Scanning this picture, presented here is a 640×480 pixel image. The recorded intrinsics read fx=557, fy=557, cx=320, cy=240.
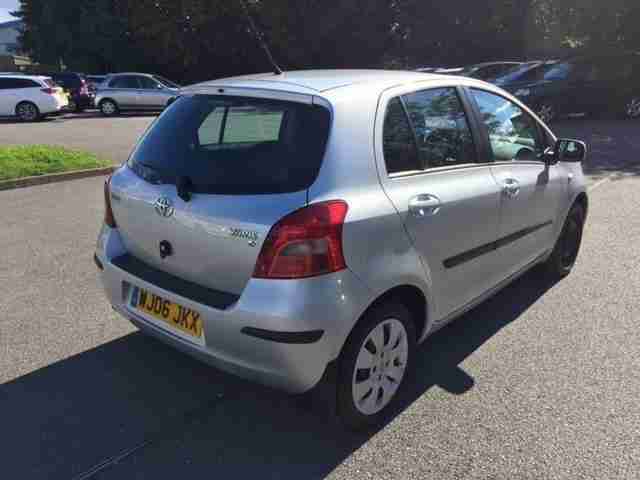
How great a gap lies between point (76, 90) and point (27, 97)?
403cm

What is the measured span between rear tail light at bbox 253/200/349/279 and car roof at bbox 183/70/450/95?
26.1 inches

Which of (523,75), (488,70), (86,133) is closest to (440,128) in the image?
(523,75)

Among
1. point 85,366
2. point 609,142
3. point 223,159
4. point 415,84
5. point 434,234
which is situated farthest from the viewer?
point 609,142

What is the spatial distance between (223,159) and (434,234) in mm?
1113

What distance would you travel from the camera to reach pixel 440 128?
10.1 feet

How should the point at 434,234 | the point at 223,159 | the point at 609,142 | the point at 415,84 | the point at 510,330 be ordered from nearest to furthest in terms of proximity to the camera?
the point at 223,159 → the point at 434,234 → the point at 415,84 → the point at 510,330 → the point at 609,142

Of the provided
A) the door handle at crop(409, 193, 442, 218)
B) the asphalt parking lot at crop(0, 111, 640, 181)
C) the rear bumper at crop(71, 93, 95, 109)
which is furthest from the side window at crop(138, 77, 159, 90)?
the door handle at crop(409, 193, 442, 218)

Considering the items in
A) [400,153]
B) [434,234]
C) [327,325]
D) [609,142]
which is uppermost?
[400,153]

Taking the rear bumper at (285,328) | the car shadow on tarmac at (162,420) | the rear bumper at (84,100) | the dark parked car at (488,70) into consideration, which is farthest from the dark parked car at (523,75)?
the rear bumper at (84,100)

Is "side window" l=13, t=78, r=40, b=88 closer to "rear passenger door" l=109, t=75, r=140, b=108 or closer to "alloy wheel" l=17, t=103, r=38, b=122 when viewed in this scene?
"alloy wheel" l=17, t=103, r=38, b=122

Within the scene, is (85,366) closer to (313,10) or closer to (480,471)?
(480,471)

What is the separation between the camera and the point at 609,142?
12.3 metres

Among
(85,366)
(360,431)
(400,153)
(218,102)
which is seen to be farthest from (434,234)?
(85,366)

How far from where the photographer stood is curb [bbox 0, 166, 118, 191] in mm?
7730
